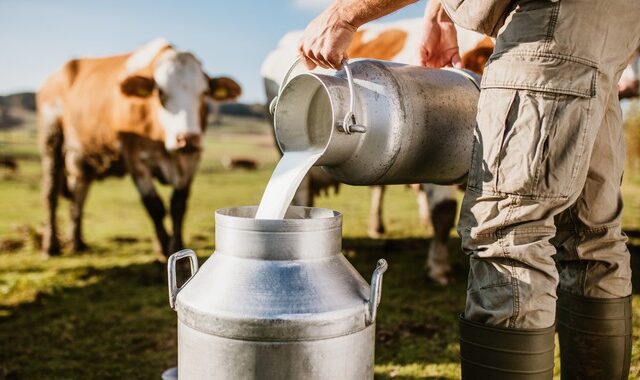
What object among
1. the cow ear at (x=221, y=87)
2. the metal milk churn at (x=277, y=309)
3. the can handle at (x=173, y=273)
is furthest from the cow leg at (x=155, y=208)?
the metal milk churn at (x=277, y=309)

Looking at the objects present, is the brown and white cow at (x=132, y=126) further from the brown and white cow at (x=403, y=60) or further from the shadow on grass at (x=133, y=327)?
the shadow on grass at (x=133, y=327)

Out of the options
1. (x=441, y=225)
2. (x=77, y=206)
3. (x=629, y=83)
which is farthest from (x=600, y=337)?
(x=77, y=206)

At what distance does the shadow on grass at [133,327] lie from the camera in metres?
2.97

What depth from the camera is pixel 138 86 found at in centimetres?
550

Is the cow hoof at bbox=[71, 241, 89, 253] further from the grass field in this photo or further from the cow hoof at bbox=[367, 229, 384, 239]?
the cow hoof at bbox=[367, 229, 384, 239]

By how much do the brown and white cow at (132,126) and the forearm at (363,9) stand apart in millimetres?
3671

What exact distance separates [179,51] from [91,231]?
3377 millimetres

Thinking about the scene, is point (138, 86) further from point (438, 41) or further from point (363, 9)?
point (363, 9)

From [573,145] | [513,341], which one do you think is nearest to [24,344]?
[513,341]

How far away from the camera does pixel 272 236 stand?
1.59 meters

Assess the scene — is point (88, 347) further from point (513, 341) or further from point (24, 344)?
point (513, 341)

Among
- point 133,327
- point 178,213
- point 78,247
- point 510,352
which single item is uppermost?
point 510,352

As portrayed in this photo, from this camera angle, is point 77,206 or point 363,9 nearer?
point 363,9

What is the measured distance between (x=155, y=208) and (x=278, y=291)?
424 cm
